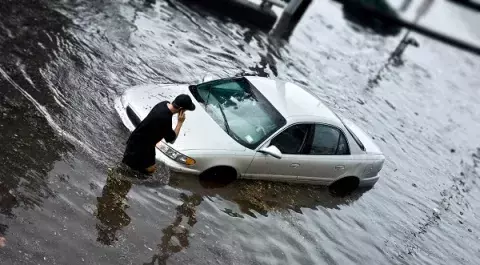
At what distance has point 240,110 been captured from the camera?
26.7 ft

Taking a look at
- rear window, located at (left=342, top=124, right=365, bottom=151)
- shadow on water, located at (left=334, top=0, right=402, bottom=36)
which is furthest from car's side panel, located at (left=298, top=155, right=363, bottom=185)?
shadow on water, located at (left=334, top=0, right=402, bottom=36)

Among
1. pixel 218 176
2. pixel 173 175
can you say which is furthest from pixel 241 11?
pixel 173 175

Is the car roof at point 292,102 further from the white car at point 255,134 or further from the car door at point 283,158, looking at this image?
the car door at point 283,158

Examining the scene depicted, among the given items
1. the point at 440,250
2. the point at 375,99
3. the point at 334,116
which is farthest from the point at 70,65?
the point at 375,99

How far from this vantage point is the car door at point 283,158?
26.0ft

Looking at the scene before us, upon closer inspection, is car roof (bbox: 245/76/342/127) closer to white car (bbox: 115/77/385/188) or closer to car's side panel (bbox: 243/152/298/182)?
white car (bbox: 115/77/385/188)

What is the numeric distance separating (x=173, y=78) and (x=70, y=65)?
252cm

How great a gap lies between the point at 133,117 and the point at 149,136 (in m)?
1.39

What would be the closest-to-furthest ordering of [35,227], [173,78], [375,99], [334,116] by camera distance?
[35,227] < [334,116] < [173,78] < [375,99]

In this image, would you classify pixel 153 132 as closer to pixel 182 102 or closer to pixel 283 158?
pixel 182 102

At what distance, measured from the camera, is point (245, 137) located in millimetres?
7805

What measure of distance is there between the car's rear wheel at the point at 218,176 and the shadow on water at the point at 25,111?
2113 mm

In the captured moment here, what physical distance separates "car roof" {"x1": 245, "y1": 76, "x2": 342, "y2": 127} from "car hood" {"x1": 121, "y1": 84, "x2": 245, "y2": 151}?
115 cm

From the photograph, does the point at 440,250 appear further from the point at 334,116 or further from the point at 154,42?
the point at 154,42
